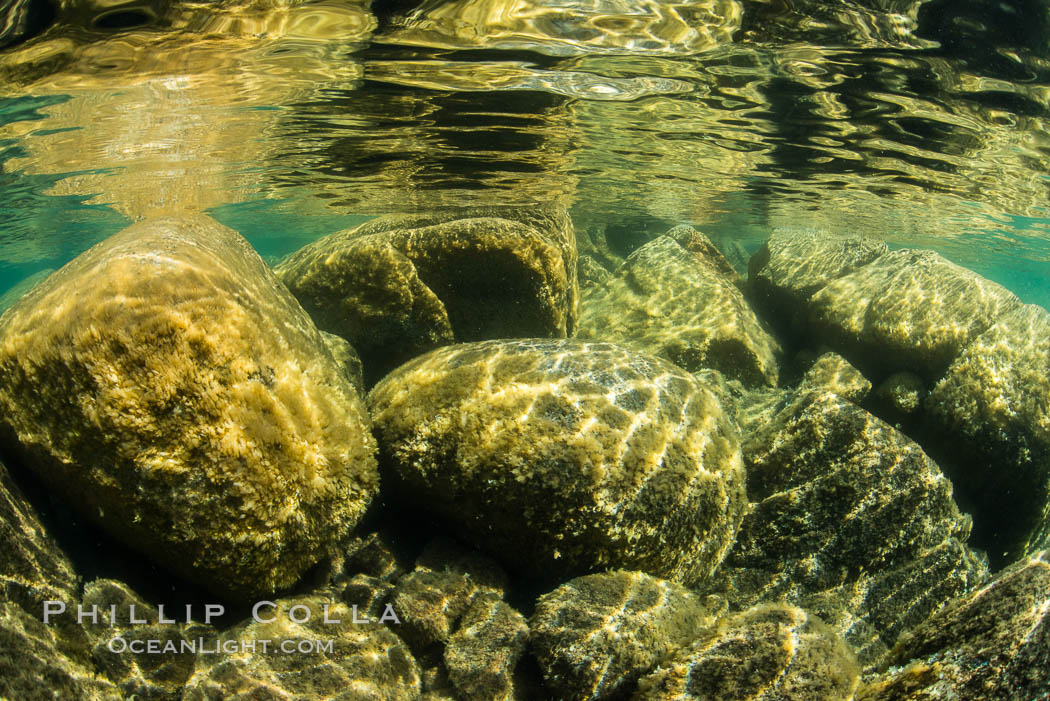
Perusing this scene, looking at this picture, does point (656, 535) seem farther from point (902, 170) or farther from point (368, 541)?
point (902, 170)

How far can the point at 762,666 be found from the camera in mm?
3131

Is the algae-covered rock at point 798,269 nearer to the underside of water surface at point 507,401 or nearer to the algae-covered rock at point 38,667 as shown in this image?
the underside of water surface at point 507,401

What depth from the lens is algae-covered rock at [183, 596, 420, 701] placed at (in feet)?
10.6

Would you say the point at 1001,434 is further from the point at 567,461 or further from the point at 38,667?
the point at 38,667

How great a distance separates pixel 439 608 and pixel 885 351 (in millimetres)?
8523

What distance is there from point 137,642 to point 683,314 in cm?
907

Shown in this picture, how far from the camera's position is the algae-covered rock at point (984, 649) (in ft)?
7.63

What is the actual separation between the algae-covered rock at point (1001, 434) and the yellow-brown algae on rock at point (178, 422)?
8240 millimetres

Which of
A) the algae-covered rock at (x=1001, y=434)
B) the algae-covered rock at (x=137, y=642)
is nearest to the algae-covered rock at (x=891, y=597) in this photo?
the algae-covered rock at (x=1001, y=434)

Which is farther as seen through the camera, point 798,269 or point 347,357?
point 798,269

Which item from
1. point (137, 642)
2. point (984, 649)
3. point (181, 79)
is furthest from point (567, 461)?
point (181, 79)

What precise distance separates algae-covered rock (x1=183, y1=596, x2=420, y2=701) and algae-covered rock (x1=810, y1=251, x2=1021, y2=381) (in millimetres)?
8847

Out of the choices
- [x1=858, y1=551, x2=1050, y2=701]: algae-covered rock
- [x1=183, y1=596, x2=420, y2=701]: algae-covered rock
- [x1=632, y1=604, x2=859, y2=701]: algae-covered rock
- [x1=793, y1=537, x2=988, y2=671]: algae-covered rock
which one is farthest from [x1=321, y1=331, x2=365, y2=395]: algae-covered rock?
[x1=858, y1=551, x2=1050, y2=701]: algae-covered rock

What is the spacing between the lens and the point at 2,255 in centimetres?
3027
